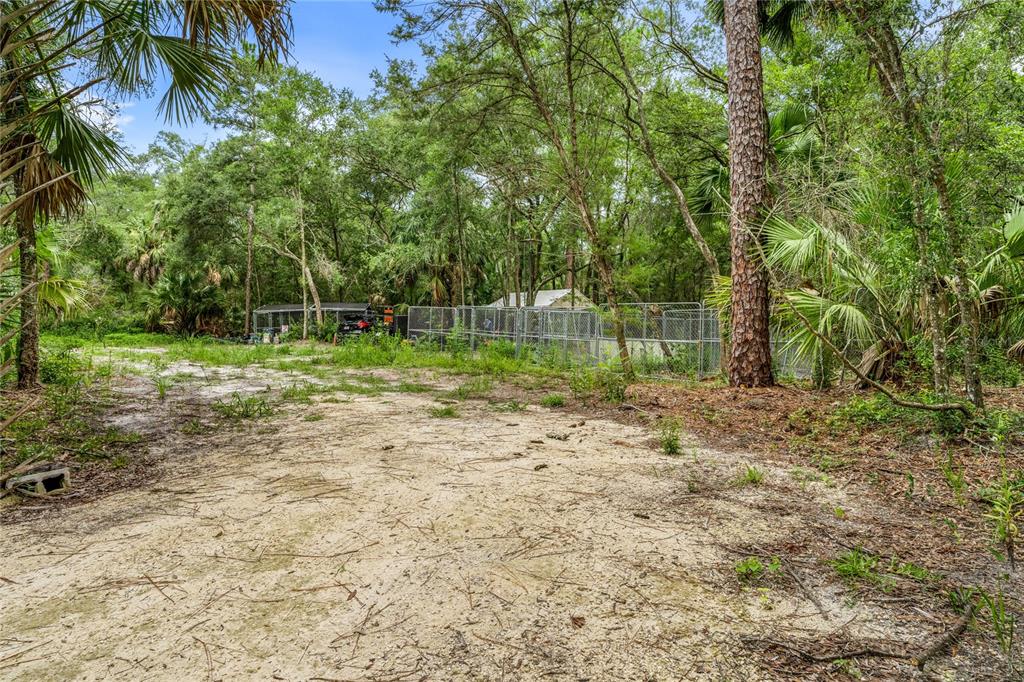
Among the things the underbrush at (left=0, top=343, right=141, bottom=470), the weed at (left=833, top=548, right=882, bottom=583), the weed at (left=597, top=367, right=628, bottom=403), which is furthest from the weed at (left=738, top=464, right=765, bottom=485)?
the underbrush at (left=0, top=343, right=141, bottom=470)

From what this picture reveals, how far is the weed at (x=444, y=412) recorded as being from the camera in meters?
5.75

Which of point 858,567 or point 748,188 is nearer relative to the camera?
point 858,567

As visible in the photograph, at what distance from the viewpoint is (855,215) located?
4.84 m

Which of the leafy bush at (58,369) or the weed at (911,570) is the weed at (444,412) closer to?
the weed at (911,570)

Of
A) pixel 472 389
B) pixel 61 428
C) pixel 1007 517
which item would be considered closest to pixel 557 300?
pixel 472 389

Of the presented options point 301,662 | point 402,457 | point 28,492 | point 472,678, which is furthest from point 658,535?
point 28,492

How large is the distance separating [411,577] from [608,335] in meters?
9.66

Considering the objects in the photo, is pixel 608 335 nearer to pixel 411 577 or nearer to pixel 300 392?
pixel 300 392

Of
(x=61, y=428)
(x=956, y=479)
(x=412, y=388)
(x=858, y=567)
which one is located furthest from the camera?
(x=412, y=388)

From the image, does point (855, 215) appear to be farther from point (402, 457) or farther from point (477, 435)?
point (402, 457)

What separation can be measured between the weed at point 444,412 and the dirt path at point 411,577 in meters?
1.89

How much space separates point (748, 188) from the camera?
6.46 m

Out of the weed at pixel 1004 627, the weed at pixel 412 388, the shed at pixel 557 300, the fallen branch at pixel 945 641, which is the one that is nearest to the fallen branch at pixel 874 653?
the fallen branch at pixel 945 641

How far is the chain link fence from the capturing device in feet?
32.3
